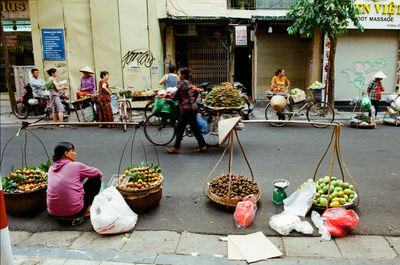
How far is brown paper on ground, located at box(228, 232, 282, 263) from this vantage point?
3.14 meters

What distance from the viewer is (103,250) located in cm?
330

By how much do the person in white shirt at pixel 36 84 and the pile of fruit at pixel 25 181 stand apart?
7.64 metres

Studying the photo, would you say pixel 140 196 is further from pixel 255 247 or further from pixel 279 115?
pixel 279 115

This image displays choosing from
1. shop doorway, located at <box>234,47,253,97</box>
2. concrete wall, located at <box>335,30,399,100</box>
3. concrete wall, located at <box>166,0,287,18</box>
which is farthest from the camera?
shop doorway, located at <box>234,47,253,97</box>

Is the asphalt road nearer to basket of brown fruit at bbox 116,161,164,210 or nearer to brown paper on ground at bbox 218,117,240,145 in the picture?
basket of brown fruit at bbox 116,161,164,210

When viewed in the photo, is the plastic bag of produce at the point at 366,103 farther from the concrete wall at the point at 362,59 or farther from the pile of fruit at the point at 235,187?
the pile of fruit at the point at 235,187

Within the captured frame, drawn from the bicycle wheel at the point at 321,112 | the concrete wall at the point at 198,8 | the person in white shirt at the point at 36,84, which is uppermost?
the concrete wall at the point at 198,8

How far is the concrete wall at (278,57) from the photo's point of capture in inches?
A: 577

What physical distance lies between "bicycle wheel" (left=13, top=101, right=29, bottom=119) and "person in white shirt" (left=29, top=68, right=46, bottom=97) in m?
0.69

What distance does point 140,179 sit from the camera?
13.5 feet

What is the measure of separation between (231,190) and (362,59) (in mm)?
12115

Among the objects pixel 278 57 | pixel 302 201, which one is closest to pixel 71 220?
pixel 302 201

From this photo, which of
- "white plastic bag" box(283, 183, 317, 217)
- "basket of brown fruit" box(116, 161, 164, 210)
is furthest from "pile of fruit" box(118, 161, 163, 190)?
"white plastic bag" box(283, 183, 317, 217)

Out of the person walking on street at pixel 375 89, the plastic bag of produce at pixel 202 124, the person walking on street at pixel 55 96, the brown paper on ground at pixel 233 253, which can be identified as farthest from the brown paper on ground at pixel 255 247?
the person walking on street at pixel 375 89
